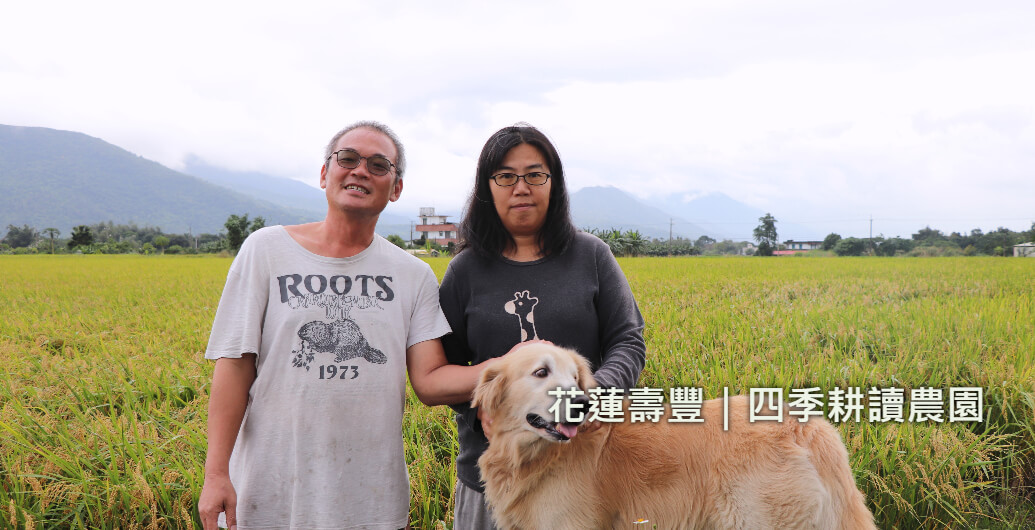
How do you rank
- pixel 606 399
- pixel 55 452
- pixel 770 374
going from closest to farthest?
pixel 606 399 < pixel 55 452 < pixel 770 374

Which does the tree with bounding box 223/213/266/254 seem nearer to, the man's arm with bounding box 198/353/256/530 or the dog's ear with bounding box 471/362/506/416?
the man's arm with bounding box 198/353/256/530

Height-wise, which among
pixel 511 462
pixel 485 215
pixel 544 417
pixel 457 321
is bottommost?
pixel 511 462

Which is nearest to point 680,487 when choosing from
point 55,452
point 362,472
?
point 362,472

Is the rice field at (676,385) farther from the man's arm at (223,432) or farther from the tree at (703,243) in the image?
the tree at (703,243)

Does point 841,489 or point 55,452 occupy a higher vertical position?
point 841,489

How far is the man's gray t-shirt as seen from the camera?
80.4 inches

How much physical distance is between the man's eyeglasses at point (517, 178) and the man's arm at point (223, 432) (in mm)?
1234

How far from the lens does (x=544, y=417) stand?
1955 millimetres

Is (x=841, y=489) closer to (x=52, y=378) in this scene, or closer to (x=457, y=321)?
(x=457, y=321)

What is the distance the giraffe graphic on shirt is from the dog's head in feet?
0.67

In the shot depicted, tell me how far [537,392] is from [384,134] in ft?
4.17

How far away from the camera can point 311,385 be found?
6.70 ft

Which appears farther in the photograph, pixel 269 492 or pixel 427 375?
pixel 427 375

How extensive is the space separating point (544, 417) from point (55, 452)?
10.9 feet
